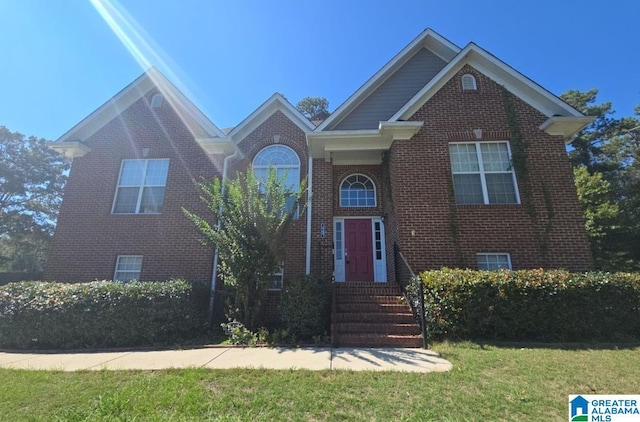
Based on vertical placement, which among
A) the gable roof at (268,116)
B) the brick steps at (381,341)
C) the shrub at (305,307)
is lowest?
the brick steps at (381,341)

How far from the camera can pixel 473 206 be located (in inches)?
337

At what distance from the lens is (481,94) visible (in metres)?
9.39

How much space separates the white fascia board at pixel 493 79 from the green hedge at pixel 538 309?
536cm

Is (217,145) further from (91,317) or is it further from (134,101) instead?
(91,317)

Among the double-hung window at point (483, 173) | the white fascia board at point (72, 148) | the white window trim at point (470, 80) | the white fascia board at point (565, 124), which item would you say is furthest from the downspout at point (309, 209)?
the white fascia board at point (72, 148)

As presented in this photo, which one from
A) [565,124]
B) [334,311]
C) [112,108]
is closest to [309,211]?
[334,311]

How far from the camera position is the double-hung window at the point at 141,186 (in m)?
9.95

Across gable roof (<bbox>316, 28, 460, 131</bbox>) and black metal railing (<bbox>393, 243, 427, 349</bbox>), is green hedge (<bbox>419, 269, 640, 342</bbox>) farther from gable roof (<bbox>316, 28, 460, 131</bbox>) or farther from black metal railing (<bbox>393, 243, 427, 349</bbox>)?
gable roof (<bbox>316, 28, 460, 131</bbox>)

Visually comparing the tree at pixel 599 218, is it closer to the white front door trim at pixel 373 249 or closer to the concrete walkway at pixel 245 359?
the white front door trim at pixel 373 249

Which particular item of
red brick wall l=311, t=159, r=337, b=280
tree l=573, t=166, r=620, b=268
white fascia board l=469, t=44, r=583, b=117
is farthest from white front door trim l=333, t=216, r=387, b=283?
tree l=573, t=166, r=620, b=268

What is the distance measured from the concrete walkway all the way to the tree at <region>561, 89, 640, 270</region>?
18.9 m

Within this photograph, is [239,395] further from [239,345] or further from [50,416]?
[239,345]

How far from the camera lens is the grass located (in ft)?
10.3

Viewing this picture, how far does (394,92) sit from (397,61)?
141cm
